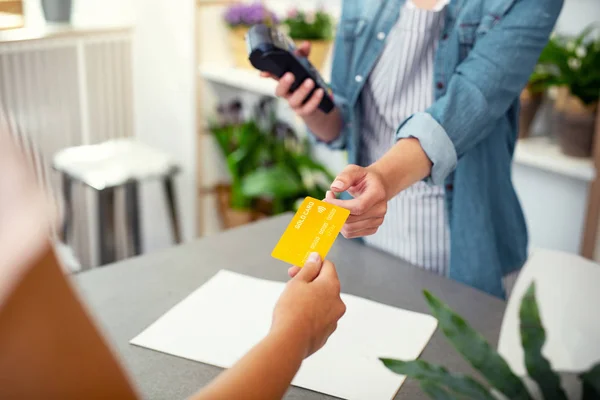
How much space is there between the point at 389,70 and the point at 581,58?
2.26 ft

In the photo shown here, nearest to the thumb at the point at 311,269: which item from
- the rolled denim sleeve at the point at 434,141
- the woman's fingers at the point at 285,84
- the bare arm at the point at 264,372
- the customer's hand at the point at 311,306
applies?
the customer's hand at the point at 311,306

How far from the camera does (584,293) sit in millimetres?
644

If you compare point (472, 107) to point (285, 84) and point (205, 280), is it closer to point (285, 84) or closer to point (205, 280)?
point (285, 84)

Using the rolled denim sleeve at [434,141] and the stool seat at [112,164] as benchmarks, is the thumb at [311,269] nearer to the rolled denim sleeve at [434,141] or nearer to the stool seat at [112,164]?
the rolled denim sleeve at [434,141]

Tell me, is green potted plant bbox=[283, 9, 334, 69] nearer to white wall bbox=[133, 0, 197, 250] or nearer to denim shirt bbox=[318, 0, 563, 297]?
white wall bbox=[133, 0, 197, 250]

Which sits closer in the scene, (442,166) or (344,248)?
(442,166)

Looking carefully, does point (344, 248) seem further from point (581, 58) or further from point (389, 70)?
point (581, 58)

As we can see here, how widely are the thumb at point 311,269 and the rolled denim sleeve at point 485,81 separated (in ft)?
1.20

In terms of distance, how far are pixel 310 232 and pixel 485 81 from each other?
17.6 inches

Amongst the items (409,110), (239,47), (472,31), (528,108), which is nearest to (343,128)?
(409,110)

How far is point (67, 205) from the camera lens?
2602mm

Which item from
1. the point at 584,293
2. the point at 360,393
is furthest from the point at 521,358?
the point at 360,393

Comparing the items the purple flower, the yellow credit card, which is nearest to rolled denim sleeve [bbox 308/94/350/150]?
the yellow credit card

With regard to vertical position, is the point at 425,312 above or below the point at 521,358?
below
